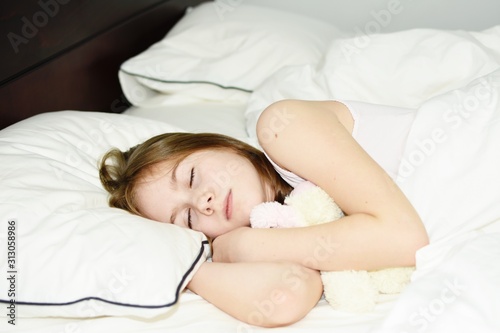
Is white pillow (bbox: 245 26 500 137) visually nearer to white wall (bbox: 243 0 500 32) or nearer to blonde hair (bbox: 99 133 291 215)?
blonde hair (bbox: 99 133 291 215)

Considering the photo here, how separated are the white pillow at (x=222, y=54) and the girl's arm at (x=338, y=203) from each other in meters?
0.71

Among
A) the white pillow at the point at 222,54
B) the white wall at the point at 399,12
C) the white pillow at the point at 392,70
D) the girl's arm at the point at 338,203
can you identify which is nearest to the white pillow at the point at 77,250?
the girl's arm at the point at 338,203

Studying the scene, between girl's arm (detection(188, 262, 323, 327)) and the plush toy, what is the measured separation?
5 centimetres

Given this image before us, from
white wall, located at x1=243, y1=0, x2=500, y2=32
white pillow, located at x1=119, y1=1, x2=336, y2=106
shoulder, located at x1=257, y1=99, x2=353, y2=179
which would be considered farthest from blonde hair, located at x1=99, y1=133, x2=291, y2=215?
white wall, located at x1=243, y1=0, x2=500, y2=32

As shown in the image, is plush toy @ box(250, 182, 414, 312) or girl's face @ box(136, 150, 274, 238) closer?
plush toy @ box(250, 182, 414, 312)

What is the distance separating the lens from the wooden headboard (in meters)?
1.39

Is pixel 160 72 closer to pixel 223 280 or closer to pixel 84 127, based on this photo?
pixel 84 127

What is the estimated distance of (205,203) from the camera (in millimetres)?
1164

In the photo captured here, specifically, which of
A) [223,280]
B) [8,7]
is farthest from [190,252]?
[8,7]

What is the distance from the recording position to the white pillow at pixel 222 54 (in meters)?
1.84

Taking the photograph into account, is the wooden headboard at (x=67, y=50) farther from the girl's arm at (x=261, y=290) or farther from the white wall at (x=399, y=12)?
the girl's arm at (x=261, y=290)

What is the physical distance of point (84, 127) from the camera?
1.39m

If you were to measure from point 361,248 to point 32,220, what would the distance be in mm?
586

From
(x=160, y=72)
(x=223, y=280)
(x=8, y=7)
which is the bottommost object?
(x=223, y=280)
